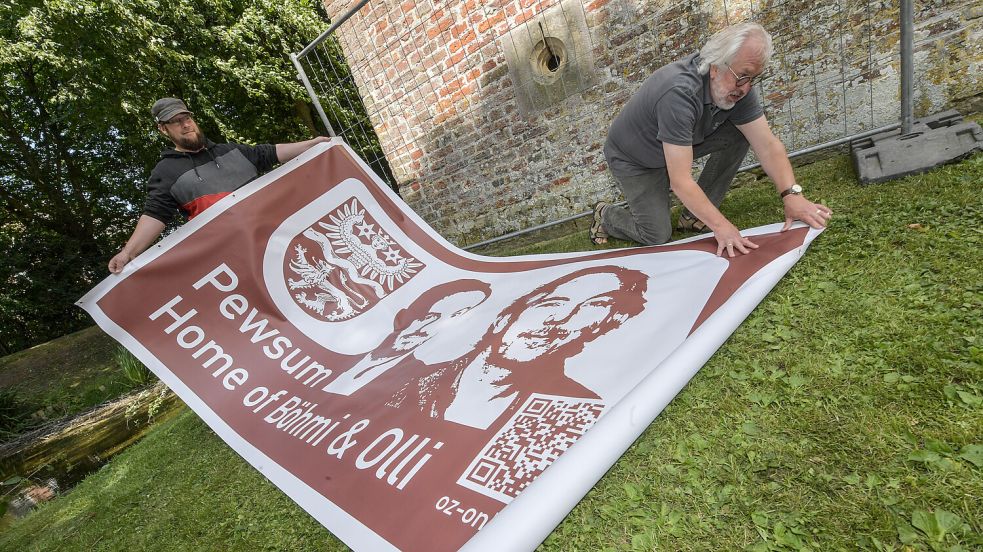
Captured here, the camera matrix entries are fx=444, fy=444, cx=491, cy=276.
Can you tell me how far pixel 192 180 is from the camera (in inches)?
116

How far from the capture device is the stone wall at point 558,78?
116 inches

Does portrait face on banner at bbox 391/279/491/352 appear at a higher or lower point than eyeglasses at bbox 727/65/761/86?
lower

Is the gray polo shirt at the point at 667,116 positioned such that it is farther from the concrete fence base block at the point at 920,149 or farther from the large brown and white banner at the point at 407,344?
the concrete fence base block at the point at 920,149

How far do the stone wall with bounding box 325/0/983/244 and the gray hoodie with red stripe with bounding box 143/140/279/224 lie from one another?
81.9 inches

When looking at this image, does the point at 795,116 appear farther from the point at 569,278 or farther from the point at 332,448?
the point at 332,448

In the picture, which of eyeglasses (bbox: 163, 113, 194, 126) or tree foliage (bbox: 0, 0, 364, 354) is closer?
eyeglasses (bbox: 163, 113, 194, 126)

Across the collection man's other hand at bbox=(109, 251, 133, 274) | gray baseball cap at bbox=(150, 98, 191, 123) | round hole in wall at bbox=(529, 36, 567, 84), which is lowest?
man's other hand at bbox=(109, 251, 133, 274)

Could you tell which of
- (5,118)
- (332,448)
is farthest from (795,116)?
(5,118)

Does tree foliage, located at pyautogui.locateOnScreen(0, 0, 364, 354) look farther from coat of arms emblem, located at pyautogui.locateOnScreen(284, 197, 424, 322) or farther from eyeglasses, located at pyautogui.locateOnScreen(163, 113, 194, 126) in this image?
coat of arms emblem, located at pyautogui.locateOnScreen(284, 197, 424, 322)

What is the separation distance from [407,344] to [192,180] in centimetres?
184

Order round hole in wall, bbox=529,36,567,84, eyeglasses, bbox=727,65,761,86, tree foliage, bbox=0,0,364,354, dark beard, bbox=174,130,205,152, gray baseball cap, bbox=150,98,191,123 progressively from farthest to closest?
1. tree foliage, bbox=0,0,364,354
2. round hole in wall, bbox=529,36,567,84
3. dark beard, bbox=174,130,205,152
4. gray baseball cap, bbox=150,98,191,123
5. eyeglasses, bbox=727,65,761,86

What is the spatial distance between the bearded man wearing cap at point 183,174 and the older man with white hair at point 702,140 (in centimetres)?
258

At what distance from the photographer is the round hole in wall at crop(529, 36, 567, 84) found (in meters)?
3.76

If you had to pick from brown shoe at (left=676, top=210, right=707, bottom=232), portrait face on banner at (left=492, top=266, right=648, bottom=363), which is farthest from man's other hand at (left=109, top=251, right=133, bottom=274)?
brown shoe at (left=676, top=210, right=707, bottom=232)
